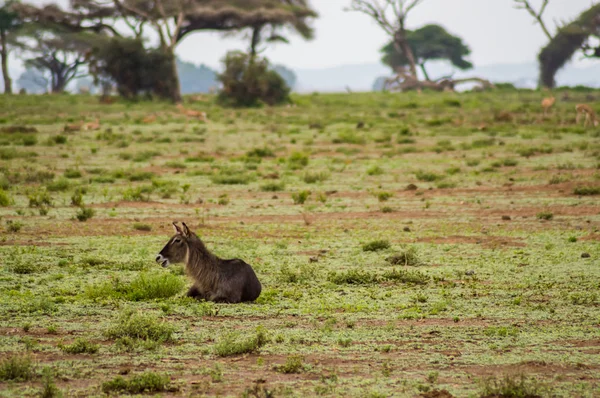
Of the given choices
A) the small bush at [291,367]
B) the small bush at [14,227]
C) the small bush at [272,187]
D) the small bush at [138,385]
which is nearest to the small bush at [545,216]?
the small bush at [272,187]

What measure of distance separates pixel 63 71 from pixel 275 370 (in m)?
73.6

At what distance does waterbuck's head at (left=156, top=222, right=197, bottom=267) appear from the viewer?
8648mm

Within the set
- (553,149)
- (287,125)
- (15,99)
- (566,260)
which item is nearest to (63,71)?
(15,99)

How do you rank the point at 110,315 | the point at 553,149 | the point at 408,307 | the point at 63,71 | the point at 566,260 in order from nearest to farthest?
1. the point at 110,315
2. the point at 408,307
3. the point at 566,260
4. the point at 553,149
5. the point at 63,71

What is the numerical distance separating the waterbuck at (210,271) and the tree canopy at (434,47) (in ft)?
246

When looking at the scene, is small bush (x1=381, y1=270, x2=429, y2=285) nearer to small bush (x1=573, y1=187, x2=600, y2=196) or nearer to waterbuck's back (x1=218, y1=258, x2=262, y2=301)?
waterbuck's back (x1=218, y1=258, x2=262, y2=301)

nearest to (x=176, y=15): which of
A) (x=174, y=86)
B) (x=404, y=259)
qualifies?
(x=174, y=86)

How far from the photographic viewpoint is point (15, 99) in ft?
143

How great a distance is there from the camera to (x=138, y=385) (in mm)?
5848

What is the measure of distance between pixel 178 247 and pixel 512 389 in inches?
159

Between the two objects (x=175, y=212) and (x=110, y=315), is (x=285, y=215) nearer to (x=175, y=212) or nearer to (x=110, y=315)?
(x=175, y=212)

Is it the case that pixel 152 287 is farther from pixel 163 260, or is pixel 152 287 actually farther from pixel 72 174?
pixel 72 174

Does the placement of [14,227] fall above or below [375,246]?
above

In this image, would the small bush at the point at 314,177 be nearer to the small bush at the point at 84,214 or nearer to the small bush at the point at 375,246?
the small bush at the point at 84,214
